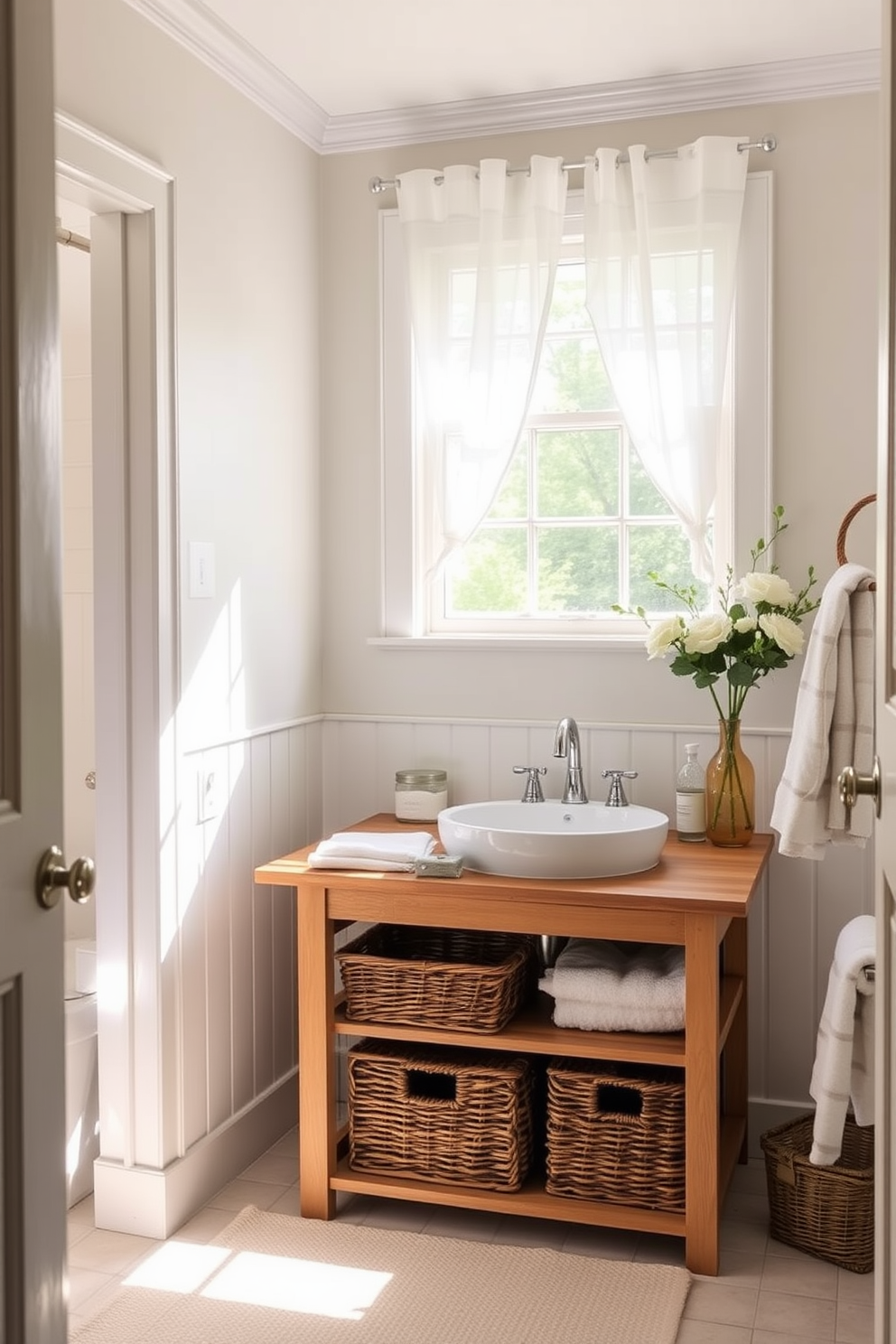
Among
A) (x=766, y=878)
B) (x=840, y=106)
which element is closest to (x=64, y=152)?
(x=840, y=106)

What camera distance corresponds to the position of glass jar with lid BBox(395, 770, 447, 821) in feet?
10.4

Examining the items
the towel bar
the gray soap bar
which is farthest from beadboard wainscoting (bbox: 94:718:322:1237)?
the towel bar

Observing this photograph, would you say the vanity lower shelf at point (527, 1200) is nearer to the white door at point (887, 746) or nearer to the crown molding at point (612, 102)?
the white door at point (887, 746)

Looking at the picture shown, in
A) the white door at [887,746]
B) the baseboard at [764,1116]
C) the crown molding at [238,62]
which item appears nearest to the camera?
the white door at [887,746]

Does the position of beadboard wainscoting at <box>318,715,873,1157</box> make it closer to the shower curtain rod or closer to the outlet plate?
the outlet plate

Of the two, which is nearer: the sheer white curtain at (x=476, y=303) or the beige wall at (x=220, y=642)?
the beige wall at (x=220, y=642)

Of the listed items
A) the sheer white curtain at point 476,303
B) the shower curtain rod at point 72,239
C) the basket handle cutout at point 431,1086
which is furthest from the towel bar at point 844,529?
the shower curtain rod at point 72,239

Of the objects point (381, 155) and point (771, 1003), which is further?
point (381, 155)

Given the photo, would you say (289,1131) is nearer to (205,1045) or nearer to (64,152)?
(205,1045)

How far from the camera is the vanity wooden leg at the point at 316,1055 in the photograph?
107 inches

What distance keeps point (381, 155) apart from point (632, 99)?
0.65 metres

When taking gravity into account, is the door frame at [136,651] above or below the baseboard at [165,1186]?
above

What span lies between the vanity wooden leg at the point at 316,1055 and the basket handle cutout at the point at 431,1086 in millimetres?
171

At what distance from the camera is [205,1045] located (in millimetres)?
2828
